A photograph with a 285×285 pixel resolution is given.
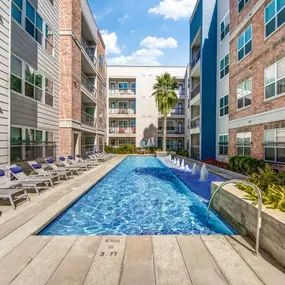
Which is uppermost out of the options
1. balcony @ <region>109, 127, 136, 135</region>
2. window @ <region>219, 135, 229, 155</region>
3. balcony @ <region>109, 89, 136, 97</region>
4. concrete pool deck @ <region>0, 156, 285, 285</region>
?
balcony @ <region>109, 89, 136, 97</region>

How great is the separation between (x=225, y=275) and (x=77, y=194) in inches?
246

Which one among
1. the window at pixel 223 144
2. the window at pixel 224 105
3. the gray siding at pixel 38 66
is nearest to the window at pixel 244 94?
the window at pixel 224 105

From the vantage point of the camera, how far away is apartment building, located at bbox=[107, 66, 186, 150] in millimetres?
36219

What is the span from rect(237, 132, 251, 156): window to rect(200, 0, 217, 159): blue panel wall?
232 inches

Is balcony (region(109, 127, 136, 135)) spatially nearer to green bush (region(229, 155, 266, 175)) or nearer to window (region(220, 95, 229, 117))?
window (region(220, 95, 229, 117))

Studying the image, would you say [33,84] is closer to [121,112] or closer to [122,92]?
[121,112]

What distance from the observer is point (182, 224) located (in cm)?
607

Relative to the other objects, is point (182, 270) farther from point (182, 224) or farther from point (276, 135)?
point (276, 135)

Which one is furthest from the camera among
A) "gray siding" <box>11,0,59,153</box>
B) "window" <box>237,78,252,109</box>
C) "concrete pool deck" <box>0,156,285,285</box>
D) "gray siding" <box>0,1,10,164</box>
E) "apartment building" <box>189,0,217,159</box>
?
"apartment building" <box>189,0,217,159</box>

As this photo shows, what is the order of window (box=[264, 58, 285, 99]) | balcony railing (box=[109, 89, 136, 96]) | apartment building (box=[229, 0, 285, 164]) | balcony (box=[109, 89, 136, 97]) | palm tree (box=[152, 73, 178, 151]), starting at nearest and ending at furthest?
window (box=[264, 58, 285, 99]) → apartment building (box=[229, 0, 285, 164]) → palm tree (box=[152, 73, 178, 151]) → balcony (box=[109, 89, 136, 97]) → balcony railing (box=[109, 89, 136, 96])

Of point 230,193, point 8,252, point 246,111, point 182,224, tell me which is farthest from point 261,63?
point 8,252

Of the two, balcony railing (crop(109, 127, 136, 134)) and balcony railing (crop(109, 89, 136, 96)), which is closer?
balcony railing (crop(109, 127, 136, 134))

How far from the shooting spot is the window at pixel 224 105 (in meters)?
18.3

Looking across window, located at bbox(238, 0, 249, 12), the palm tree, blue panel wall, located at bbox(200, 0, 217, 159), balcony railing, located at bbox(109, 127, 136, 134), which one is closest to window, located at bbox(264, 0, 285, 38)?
window, located at bbox(238, 0, 249, 12)
